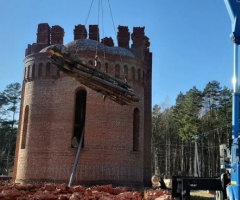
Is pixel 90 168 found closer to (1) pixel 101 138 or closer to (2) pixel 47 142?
(1) pixel 101 138

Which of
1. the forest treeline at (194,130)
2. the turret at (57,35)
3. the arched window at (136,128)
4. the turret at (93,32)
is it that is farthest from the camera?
the forest treeline at (194,130)

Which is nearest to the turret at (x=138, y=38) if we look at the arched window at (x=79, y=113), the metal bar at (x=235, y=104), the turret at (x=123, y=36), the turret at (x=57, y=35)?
the turret at (x=123, y=36)

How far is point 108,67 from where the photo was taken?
19.2 meters

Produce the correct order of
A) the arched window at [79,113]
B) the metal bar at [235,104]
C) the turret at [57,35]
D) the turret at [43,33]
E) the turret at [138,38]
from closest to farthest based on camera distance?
1. the metal bar at [235,104]
2. the arched window at [79,113]
3. the turret at [57,35]
4. the turret at [43,33]
5. the turret at [138,38]

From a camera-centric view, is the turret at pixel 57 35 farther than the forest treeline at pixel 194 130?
No

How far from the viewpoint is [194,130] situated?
44.0 metres

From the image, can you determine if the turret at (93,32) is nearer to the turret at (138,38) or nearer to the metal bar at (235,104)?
the turret at (138,38)

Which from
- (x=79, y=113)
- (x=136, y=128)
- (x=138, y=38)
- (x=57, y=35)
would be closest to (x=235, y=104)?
(x=136, y=128)

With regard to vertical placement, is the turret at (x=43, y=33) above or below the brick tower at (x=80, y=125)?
above

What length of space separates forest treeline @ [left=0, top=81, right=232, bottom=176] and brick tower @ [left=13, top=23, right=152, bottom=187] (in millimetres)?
24429

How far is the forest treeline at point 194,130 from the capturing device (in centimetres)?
4459

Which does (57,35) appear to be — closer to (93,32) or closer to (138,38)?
(93,32)

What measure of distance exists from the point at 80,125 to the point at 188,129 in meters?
28.2

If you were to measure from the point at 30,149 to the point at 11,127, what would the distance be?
125 feet
